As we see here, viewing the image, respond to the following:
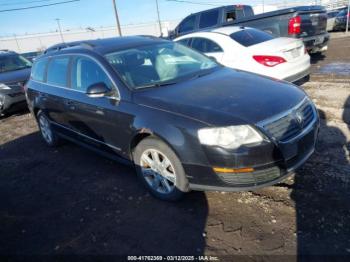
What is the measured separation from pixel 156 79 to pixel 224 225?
1852 millimetres

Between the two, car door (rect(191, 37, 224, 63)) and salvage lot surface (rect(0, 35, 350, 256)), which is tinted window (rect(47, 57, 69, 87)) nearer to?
salvage lot surface (rect(0, 35, 350, 256))

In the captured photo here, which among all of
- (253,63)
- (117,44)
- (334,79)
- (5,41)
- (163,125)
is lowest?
(5,41)

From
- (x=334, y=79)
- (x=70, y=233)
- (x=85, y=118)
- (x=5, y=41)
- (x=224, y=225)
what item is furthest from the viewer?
(x=5, y=41)

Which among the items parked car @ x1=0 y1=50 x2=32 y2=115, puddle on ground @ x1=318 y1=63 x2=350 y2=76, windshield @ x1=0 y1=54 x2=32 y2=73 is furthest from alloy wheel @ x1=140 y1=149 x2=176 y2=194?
windshield @ x1=0 y1=54 x2=32 y2=73

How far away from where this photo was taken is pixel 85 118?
14.0ft

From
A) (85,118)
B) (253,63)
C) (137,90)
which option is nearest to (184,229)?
(137,90)

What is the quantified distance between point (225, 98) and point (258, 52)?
3.24 m

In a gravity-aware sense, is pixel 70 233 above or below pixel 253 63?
below

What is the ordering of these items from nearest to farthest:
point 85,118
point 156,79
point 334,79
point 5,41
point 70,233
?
point 70,233 → point 156,79 → point 85,118 → point 334,79 → point 5,41

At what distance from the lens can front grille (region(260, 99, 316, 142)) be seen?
9.42 ft

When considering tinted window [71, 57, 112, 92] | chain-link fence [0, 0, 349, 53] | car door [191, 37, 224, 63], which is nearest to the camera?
tinted window [71, 57, 112, 92]

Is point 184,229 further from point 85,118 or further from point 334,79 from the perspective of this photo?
point 334,79

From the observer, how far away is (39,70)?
5.79 meters

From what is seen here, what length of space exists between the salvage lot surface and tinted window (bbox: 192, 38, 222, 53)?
3027 mm
